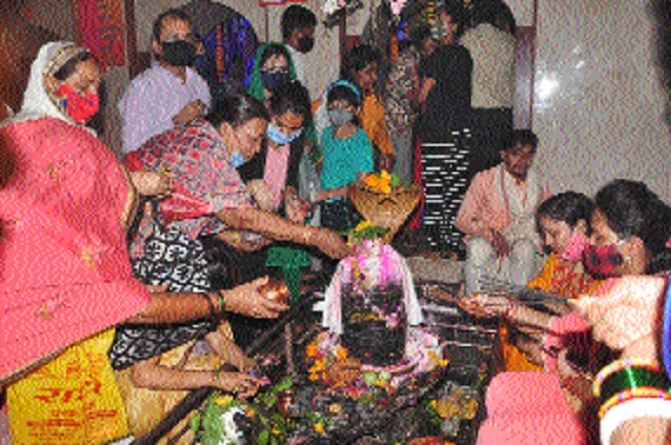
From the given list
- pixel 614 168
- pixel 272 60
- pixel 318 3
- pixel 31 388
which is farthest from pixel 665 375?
pixel 318 3

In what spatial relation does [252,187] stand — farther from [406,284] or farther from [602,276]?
[602,276]

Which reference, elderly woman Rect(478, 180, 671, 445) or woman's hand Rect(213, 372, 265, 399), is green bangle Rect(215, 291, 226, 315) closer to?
woman's hand Rect(213, 372, 265, 399)

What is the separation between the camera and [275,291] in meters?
2.20

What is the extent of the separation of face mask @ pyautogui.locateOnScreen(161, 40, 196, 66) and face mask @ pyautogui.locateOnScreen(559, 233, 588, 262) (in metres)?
2.76

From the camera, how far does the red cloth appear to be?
1.83 meters

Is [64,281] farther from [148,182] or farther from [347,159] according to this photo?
[347,159]

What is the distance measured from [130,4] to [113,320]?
5151mm

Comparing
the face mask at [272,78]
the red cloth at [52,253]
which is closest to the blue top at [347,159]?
the face mask at [272,78]

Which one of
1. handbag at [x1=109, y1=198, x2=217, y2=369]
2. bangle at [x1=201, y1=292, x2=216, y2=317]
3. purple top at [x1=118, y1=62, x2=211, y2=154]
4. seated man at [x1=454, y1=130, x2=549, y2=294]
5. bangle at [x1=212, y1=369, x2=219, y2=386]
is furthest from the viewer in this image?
seated man at [x1=454, y1=130, x2=549, y2=294]

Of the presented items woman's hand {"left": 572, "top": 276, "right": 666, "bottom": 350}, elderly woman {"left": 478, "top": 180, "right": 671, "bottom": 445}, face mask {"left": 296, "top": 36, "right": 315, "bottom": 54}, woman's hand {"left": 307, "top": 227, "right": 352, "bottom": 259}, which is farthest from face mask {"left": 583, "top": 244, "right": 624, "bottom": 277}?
face mask {"left": 296, "top": 36, "right": 315, "bottom": 54}

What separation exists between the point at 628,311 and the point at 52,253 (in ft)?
5.08

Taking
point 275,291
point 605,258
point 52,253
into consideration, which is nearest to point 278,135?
point 275,291

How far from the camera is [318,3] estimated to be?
21.8ft

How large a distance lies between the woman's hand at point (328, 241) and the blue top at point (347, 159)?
6.55ft
